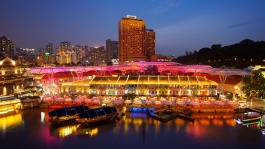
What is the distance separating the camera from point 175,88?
33625mm

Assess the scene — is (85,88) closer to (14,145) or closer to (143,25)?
(14,145)

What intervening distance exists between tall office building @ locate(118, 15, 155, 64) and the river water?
101081 mm

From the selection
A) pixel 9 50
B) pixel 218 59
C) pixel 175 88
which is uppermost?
pixel 9 50

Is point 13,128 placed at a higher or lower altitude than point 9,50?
lower

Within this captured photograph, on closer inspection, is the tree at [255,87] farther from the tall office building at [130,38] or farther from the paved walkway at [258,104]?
→ the tall office building at [130,38]

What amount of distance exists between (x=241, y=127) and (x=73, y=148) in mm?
17031

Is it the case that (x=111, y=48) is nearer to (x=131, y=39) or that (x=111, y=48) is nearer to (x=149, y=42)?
(x=149, y=42)

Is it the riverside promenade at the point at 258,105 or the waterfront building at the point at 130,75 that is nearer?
the riverside promenade at the point at 258,105

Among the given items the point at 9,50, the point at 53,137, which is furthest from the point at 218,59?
the point at 9,50

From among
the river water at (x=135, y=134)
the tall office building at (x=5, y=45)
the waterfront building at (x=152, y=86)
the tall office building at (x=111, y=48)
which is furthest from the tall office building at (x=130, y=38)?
the tall office building at (x=5, y=45)

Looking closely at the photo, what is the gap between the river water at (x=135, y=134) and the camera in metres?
18.7

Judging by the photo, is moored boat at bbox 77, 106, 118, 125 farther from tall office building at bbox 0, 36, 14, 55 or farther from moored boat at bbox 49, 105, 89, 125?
tall office building at bbox 0, 36, 14, 55

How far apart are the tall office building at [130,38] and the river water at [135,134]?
10100 centimetres

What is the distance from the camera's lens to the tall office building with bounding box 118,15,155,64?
406ft
